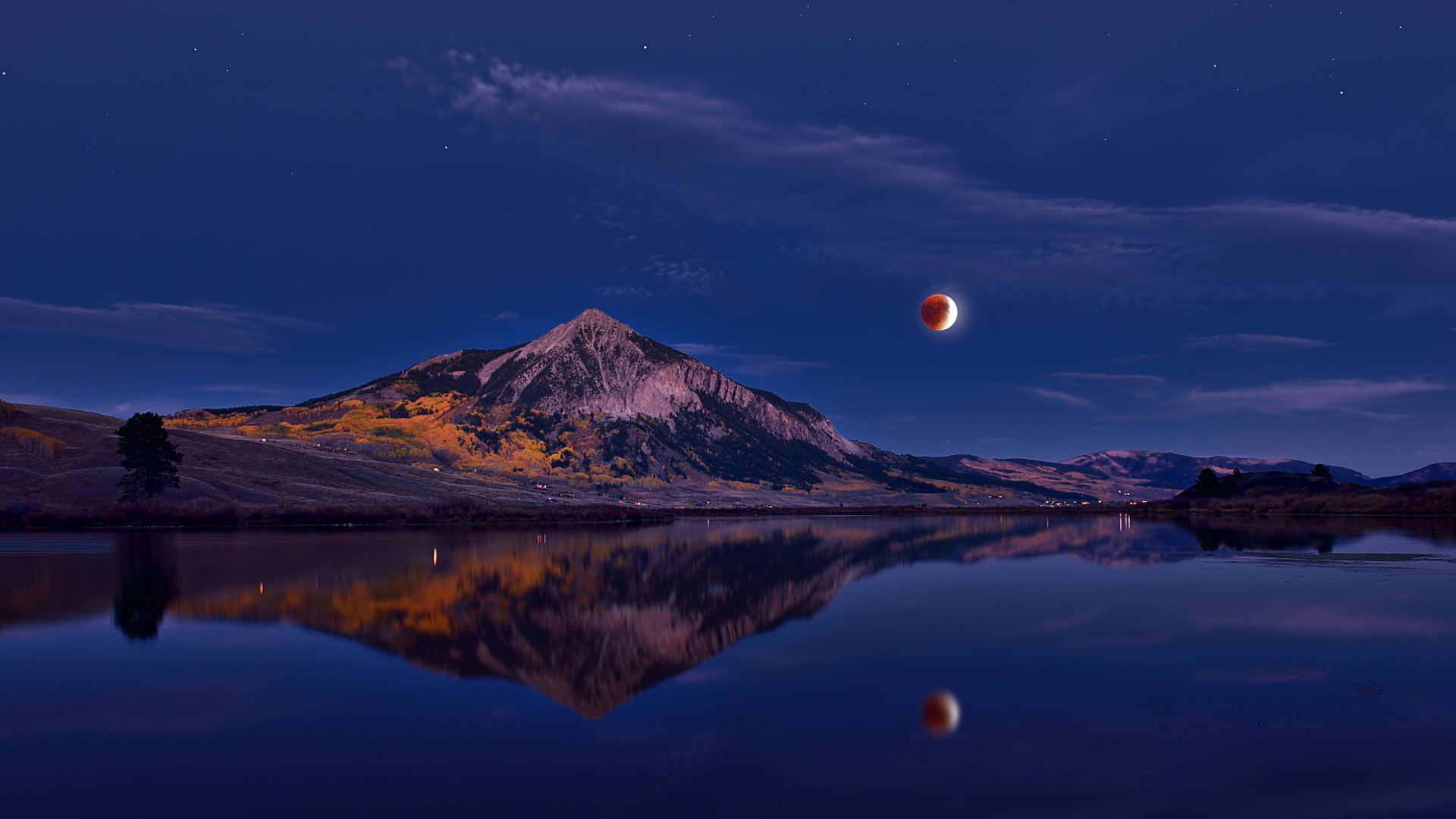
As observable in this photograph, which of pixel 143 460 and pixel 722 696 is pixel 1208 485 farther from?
pixel 143 460

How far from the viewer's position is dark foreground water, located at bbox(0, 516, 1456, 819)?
1172 cm

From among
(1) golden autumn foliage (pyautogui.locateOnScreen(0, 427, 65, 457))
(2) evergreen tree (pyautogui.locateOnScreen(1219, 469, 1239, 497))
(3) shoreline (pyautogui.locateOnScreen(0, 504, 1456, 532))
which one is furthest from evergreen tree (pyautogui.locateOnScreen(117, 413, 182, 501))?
(2) evergreen tree (pyautogui.locateOnScreen(1219, 469, 1239, 497))

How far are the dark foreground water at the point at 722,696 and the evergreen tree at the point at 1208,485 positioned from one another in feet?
480

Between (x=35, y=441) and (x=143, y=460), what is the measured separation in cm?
4248

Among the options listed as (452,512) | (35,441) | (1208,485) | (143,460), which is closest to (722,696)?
(452,512)

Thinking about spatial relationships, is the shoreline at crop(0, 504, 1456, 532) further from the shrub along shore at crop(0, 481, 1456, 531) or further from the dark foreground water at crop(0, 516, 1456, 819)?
the dark foreground water at crop(0, 516, 1456, 819)

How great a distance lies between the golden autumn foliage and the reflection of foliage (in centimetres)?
9782

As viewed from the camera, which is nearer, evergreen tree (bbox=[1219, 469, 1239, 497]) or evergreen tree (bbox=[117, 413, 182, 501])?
evergreen tree (bbox=[117, 413, 182, 501])

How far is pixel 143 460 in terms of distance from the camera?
10869 centimetres

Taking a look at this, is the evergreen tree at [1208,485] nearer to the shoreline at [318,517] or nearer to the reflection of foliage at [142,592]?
the shoreline at [318,517]

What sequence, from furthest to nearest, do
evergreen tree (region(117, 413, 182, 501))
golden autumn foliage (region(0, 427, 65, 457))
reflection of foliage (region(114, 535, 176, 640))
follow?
golden autumn foliage (region(0, 427, 65, 457)), evergreen tree (region(117, 413, 182, 501)), reflection of foliage (region(114, 535, 176, 640))

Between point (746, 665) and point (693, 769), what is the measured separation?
26.1 feet

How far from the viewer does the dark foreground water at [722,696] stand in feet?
38.4

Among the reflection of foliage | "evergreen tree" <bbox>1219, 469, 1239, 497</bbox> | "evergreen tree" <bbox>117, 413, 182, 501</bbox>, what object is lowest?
the reflection of foliage
